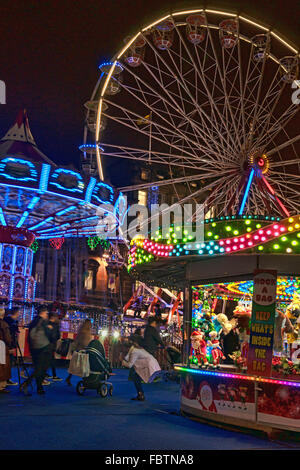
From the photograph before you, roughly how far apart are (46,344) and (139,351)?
2.08m

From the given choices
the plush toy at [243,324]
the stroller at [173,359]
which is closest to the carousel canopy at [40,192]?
the stroller at [173,359]

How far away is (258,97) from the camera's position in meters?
17.4

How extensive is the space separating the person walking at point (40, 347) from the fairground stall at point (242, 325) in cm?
260

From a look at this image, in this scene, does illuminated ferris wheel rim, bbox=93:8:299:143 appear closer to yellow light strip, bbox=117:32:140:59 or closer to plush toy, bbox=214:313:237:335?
yellow light strip, bbox=117:32:140:59

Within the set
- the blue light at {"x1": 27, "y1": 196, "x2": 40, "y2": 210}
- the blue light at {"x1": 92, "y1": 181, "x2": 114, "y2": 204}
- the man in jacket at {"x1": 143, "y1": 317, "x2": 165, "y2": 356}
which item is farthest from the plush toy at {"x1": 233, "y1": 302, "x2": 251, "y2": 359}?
the blue light at {"x1": 27, "y1": 196, "x2": 40, "y2": 210}

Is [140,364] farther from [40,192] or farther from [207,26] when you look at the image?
[207,26]

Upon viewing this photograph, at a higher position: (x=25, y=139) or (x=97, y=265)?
(x=25, y=139)

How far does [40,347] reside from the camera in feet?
38.4

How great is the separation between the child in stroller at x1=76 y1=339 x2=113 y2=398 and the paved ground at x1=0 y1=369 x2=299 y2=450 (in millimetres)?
585

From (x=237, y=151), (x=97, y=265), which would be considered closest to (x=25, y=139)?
(x=237, y=151)

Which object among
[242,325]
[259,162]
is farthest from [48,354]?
[259,162]

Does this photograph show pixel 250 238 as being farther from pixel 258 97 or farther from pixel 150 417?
pixel 258 97

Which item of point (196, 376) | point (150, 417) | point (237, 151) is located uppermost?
point (237, 151)

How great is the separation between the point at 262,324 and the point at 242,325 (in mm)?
1144
